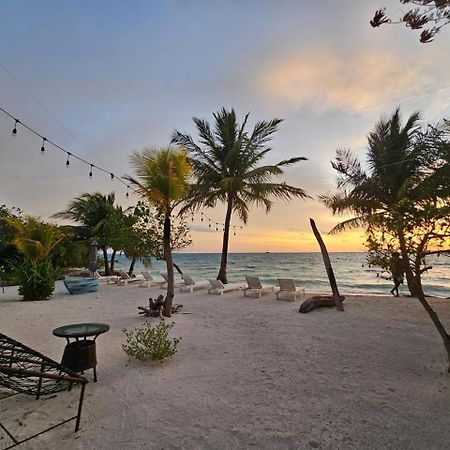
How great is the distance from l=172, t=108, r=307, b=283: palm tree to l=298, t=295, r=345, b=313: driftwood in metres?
5.83

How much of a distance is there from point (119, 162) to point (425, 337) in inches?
476

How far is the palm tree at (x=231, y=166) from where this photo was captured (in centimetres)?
1341

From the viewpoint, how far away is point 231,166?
540 inches

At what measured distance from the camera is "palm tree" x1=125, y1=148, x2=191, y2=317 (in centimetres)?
758

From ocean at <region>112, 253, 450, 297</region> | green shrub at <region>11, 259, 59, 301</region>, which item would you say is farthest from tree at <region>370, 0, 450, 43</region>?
green shrub at <region>11, 259, 59, 301</region>

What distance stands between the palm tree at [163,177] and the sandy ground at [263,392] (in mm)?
3046

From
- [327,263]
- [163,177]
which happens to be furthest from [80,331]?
[327,263]

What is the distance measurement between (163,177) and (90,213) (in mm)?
14964

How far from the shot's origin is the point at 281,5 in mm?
6473

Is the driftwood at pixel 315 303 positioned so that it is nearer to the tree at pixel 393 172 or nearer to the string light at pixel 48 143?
the tree at pixel 393 172

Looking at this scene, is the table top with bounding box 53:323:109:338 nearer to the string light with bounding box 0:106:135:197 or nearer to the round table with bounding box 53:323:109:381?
the round table with bounding box 53:323:109:381

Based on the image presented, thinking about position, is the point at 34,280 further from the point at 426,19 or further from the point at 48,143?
the point at 426,19

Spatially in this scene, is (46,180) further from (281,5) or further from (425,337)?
(425,337)

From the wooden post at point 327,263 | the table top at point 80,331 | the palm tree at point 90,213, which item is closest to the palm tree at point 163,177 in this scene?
the table top at point 80,331
